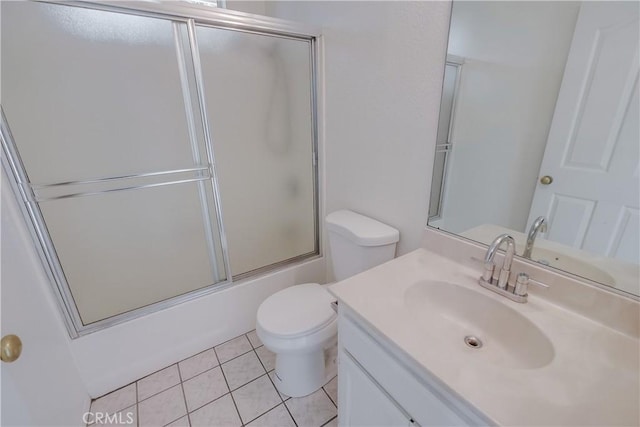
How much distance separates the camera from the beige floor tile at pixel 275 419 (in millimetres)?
1309

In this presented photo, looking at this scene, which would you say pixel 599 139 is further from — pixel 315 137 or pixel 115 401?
pixel 115 401

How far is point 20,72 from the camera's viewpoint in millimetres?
1091

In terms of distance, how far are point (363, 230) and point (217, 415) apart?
112 cm

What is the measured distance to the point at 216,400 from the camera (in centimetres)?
142

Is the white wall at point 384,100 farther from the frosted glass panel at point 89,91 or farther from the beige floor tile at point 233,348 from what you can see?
the beige floor tile at point 233,348

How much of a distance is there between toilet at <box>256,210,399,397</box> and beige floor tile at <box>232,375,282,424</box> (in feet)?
0.16

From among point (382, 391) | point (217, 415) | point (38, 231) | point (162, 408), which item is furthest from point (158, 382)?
point (382, 391)

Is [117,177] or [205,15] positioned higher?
[205,15]

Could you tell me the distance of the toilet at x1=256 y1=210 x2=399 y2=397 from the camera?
50.2 inches

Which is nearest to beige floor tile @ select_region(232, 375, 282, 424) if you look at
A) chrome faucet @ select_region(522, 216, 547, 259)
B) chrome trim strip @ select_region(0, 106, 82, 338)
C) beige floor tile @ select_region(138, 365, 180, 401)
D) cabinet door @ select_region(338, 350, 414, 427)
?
beige floor tile @ select_region(138, 365, 180, 401)

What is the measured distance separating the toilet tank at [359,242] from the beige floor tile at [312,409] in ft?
2.01

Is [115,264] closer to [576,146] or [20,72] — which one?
[20,72]

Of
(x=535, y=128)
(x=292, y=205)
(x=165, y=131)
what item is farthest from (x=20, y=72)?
(x=535, y=128)

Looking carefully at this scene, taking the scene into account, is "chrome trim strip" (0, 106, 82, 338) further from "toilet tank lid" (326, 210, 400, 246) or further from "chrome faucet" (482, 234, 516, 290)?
"chrome faucet" (482, 234, 516, 290)
